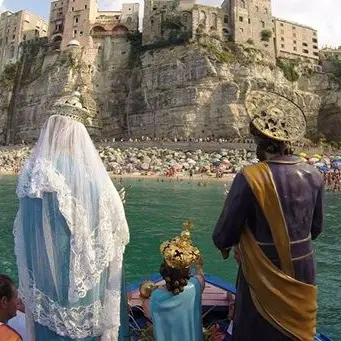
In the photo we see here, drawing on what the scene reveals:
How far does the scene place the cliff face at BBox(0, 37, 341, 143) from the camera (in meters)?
51.8

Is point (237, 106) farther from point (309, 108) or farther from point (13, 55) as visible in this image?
point (13, 55)

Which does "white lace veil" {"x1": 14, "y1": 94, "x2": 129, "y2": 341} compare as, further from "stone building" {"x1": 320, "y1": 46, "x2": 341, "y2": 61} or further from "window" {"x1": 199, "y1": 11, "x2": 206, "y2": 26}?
"stone building" {"x1": 320, "y1": 46, "x2": 341, "y2": 61}

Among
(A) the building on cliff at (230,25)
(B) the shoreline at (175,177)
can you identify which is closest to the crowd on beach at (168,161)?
(B) the shoreline at (175,177)

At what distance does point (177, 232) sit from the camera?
45.3ft

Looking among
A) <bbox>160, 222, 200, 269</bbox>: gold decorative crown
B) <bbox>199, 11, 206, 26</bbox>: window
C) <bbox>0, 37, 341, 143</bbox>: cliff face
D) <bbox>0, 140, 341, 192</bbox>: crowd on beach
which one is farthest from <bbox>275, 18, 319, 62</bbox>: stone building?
<bbox>160, 222, 200, 269</bbox>: gold decorative crown

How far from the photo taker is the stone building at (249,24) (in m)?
56.3

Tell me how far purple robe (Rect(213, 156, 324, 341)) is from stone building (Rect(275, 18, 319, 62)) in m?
60.2

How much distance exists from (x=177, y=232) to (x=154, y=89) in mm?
43072

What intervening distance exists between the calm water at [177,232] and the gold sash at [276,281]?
156 inches

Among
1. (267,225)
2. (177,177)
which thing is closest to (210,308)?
(267,225)

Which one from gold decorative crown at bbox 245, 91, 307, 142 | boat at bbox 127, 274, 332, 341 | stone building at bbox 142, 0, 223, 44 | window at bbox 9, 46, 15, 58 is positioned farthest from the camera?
window at bbox 9, 46, 15, 58

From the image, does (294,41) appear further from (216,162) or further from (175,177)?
(175,177)

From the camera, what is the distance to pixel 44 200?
107 inches

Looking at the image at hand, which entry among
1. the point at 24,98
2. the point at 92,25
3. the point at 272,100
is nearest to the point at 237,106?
the point at 92,25
